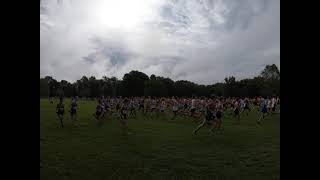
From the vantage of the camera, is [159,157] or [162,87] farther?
[162,87]

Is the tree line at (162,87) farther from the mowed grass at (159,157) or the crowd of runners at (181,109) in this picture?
the mowed grass at (159,157)

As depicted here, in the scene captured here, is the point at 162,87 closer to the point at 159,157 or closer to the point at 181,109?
the point at 181,109

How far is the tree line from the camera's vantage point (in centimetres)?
6750

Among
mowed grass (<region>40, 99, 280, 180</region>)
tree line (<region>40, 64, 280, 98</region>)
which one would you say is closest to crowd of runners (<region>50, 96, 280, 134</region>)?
mowed grass (<region>40, 99, 280, 180</region>)

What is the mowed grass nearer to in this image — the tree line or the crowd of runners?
the crowd of runners

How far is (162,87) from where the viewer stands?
75625mm

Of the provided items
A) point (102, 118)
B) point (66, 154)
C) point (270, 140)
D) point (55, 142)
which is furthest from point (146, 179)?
point (102, 118)

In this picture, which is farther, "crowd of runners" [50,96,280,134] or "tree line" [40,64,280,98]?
"tree line" [40,64,280,98]

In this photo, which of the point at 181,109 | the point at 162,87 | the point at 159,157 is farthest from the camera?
the point at 162,87

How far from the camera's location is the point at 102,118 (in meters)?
28.8

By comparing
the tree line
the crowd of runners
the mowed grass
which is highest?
the tree line

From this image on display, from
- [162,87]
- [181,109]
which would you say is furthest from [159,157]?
[162,87]
